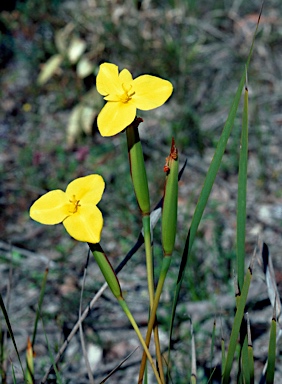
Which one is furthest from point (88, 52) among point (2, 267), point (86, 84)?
point (2, 267)

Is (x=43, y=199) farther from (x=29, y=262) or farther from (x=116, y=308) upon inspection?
(x=29, y=262)

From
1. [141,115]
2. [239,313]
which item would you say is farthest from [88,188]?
[141,115]

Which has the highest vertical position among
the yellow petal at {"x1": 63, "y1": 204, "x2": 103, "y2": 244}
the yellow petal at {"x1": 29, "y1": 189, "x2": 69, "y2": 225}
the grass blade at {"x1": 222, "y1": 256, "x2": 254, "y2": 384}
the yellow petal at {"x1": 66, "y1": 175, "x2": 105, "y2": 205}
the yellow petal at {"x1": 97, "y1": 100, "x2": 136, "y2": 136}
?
the yellow petal at {"x1": 97, "y1": 100, "x2": 136, "y2": 136}

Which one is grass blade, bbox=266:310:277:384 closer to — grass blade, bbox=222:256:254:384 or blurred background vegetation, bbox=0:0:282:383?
grass blade, bbox=222:256:254:384

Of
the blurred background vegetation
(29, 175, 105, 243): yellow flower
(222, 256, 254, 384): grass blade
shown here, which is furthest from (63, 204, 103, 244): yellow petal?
the blurred background vegetation

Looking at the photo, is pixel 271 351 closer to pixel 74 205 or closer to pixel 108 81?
pixel 74 205

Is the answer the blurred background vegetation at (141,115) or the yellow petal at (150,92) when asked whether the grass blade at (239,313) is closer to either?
the yellow petal at (150,92)

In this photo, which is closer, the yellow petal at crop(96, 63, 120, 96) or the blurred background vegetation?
the yellow petal at crop(96, 63, 120, 96)
